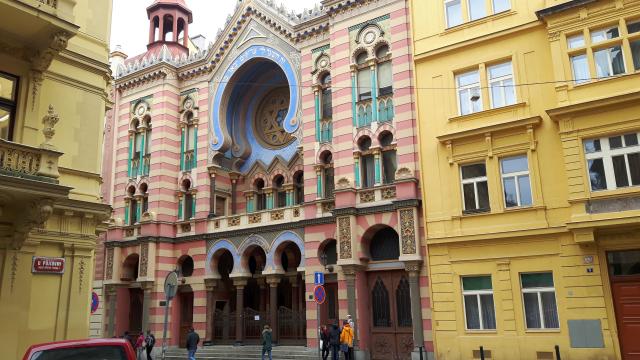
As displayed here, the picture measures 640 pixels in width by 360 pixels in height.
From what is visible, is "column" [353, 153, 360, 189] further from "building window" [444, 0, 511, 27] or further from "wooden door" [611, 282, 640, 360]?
"wooden door" [611, 282, 640, 360]

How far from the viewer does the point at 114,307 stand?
99.7 ft

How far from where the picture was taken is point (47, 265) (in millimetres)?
A: 14758

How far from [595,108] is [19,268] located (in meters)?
17.6

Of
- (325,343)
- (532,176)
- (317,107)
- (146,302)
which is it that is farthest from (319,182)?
(146,302)

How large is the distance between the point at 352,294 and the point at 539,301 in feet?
24.8

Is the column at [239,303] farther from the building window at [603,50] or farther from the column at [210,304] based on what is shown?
the building window at [603,50]

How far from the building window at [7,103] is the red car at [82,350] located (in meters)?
8.73

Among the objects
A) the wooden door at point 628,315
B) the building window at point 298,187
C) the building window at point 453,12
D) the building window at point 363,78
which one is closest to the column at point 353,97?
the building window at point 363,78

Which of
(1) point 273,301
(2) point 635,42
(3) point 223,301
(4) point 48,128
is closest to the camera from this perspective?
(4) point 48,128

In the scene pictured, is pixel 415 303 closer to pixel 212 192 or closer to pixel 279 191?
pixel 279 191

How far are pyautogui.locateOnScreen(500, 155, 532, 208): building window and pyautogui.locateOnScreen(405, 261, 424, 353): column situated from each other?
14.5ft

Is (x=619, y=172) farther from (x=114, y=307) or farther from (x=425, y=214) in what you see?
(x=114, y=307)

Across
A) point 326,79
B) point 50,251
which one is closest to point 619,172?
point 326,79

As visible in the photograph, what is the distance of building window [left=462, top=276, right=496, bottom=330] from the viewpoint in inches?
748
